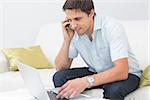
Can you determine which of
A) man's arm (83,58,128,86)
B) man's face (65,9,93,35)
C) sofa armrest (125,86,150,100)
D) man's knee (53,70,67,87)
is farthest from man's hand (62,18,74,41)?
sofa armrest (125,86,150,100)

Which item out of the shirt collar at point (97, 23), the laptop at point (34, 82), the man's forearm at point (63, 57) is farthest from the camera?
the man's forearm at point (63, 57)

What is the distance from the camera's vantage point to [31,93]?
1.46 meters

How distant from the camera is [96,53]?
1919 mm

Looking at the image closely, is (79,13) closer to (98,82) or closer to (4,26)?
(98,82)

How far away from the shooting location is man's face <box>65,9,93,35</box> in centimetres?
176

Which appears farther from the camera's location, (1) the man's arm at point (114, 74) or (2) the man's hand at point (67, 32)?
(2) the man's hand at point (67, 32)

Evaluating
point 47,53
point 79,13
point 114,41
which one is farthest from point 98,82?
point 47,53

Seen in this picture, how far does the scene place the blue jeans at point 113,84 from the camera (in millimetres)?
1765

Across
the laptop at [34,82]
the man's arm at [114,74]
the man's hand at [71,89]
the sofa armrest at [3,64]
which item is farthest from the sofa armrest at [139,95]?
the sofa armrest at [3,64]

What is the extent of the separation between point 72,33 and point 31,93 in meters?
0.61

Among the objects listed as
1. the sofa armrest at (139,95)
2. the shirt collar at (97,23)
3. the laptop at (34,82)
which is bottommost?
the sofa armrest at (139,95)

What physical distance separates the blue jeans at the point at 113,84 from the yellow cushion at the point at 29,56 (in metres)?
0.92

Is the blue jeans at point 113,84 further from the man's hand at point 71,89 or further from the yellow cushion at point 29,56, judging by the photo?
the yellow cushion at point 29,56

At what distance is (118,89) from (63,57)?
462mm
